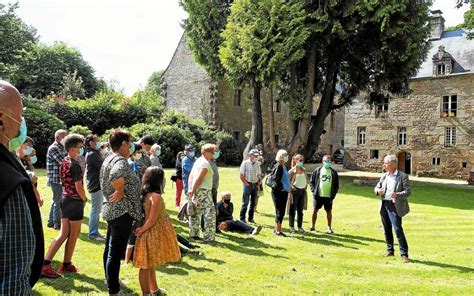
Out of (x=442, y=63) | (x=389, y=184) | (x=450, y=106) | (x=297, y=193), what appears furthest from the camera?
(x=442, y=63)

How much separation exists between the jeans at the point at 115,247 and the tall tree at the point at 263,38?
17.1m

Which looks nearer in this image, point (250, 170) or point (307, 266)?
point (307, 266)

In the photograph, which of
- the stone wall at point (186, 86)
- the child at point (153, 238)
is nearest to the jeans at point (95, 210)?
the child at point (153, 238)

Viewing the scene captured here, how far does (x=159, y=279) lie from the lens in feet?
19.6

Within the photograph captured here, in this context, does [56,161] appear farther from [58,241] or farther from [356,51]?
[356,51]

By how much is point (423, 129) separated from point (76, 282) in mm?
34947

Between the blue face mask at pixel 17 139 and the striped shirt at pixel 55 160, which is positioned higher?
the blue face mask at pixel 17 139

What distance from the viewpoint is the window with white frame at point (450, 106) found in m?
34.1

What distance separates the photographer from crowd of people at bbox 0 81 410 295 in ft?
6.97

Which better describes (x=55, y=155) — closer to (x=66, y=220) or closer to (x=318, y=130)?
(x=66, y=220)

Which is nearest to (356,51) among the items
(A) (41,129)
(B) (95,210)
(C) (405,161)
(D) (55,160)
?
(C) (405,161)

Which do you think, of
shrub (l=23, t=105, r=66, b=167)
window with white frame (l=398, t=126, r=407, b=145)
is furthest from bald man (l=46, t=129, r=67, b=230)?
window with white frame (l=398, t=126, r=407, b=145)

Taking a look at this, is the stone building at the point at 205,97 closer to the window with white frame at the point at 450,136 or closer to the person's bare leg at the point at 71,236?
the window with white frame at the point at 450,136

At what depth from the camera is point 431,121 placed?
35.1m
